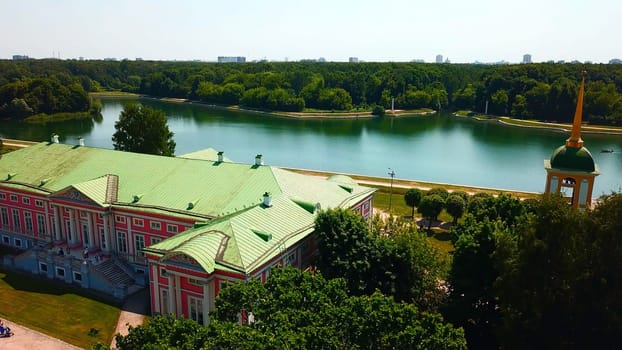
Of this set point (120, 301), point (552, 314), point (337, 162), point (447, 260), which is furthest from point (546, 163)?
point (337, 162)

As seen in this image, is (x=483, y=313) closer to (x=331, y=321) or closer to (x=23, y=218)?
(x=331, y=321)

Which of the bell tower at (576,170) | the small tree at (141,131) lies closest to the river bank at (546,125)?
the small tree at (141,131)

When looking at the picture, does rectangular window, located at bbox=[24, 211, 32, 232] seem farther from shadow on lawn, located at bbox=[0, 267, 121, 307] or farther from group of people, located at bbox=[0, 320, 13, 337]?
group of people, located at bbox=[0, 320, 13, 337]

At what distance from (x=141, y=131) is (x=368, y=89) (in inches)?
3550

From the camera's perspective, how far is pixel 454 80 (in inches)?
5546

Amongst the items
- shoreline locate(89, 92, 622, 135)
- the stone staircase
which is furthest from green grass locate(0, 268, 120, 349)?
shoreline locate(89, 92, 622, 135)

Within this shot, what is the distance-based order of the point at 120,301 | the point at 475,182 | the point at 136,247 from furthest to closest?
the point at 475,182
the point at 136,247
the point at 120,301

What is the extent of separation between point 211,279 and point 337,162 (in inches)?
1835

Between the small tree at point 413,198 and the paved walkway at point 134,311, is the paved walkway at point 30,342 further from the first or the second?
the small tree at point 413,198

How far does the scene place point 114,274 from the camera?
1135 inches

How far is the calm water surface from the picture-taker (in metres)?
63.3

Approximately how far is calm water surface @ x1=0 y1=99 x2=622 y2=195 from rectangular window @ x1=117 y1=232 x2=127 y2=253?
118 feet

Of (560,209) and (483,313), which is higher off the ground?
(560,209)

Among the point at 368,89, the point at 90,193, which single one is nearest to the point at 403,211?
the point at 90,193
